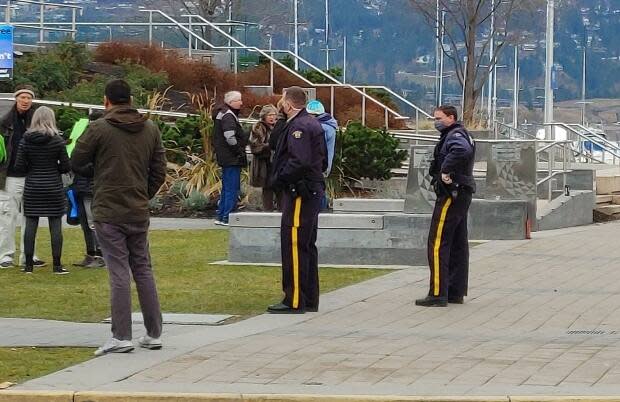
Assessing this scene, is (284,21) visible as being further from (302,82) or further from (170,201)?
(170,201)

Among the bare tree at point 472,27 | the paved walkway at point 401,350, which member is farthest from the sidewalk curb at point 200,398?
the bare tree at point 472,27

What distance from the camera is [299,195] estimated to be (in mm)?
12188

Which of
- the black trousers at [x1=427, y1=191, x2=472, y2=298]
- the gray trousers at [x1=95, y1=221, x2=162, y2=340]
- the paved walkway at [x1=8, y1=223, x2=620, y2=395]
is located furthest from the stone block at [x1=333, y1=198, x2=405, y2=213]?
the gray trousers at [x1=95, y1=221, x2=162, y2=340]

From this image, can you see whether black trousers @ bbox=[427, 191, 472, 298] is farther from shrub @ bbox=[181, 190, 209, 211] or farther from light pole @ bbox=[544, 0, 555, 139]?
light pole @ bbox=[544, 0, 555, 139]

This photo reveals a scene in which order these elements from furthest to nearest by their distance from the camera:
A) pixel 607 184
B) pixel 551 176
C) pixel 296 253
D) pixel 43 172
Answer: pixel 607 184, pixel 551 176, pixel 43 172, pixel 296 253

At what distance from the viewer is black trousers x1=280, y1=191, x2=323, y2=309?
12.2m

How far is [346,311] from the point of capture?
1250cm

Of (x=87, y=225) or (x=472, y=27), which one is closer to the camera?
(x=87, y=225)

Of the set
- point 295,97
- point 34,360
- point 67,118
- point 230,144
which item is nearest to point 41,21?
point 67,118

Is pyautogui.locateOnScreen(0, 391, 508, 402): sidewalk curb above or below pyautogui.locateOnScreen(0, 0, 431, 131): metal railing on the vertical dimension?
below

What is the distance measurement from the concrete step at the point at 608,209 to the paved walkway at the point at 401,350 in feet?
32.7

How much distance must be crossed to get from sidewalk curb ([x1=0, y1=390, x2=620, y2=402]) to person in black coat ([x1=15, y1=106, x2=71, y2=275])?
5.99 meters

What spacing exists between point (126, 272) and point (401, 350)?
6.92 feet

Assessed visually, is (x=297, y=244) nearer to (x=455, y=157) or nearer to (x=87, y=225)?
(x=455, y=157)
